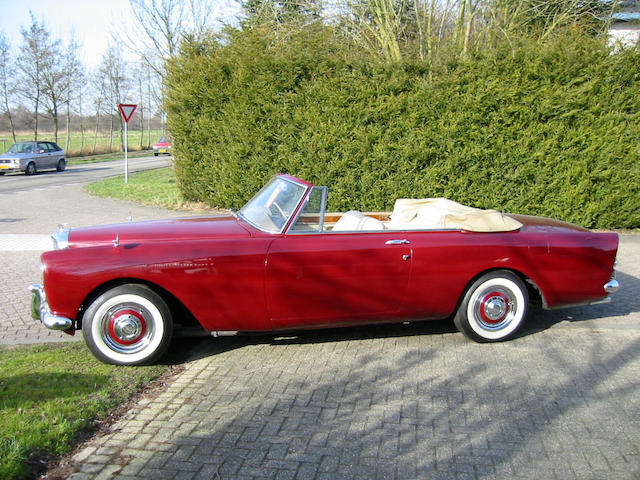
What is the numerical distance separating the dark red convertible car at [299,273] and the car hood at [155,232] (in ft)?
0.05

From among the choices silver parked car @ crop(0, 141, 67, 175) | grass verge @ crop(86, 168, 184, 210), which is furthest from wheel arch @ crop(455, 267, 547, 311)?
silver parked car @ crop(0, 141, 67, 175)

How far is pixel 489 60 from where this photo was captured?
402 inches

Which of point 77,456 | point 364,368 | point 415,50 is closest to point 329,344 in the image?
point 364,368

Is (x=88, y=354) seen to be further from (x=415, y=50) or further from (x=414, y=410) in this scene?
(x=415, y=50)

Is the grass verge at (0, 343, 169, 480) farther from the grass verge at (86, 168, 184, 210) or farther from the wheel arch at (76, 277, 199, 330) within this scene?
the grass verge at (86, 168, 184, 210)

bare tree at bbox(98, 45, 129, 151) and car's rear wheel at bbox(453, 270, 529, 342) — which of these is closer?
car's rear wheel at bbox(453, 270, 529, 342)

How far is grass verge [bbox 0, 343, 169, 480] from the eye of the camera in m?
2.98

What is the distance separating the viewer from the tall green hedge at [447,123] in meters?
10.1

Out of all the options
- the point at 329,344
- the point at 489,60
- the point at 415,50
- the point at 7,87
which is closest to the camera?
the point at 329,344

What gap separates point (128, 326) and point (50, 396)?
75cm

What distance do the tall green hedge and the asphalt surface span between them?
5.29m

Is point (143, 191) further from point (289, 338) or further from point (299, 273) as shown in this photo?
point (299, 273)

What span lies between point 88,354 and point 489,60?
8994 mm

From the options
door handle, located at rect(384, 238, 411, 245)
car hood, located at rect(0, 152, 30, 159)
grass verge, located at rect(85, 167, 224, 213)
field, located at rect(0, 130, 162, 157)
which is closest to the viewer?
door handle, located at rect(384, 238, 411, 245)
